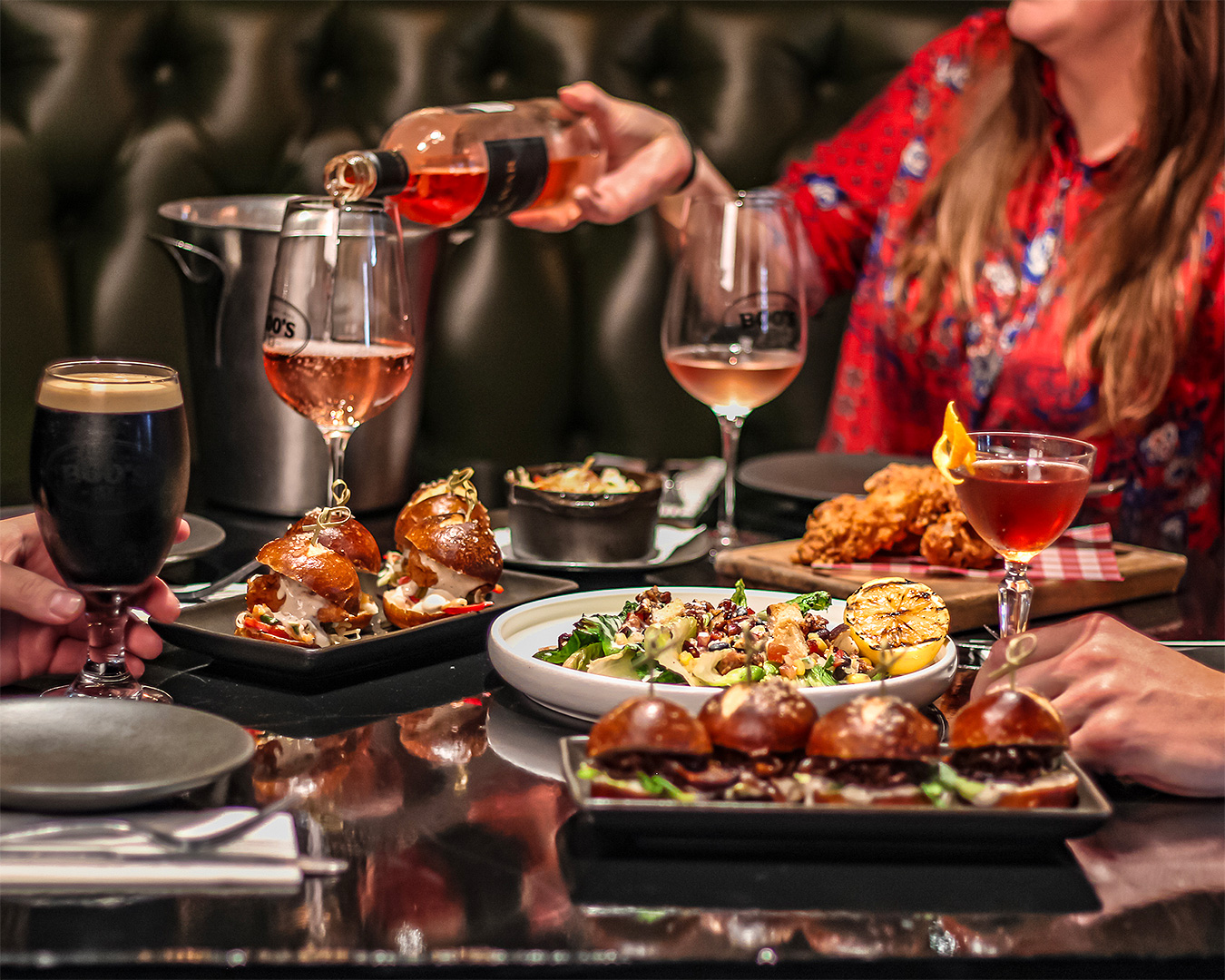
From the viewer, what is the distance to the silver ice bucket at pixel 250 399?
1481 millimetres

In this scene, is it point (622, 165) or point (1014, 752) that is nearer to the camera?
point (1014, 752)

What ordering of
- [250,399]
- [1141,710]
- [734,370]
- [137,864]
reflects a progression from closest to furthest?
[137,864], [1141,710], [734,370], [250,399]

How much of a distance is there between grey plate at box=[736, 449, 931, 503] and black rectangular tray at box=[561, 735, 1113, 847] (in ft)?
2.87

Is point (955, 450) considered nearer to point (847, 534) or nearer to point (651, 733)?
point (847, 534)

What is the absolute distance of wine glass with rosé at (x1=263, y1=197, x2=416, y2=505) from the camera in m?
1.18

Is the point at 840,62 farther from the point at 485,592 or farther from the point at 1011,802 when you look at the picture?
the point at 1011,802

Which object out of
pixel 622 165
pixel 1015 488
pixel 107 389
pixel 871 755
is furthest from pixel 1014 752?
pixel 622 165

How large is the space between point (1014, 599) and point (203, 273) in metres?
0.96

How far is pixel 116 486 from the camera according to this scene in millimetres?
856

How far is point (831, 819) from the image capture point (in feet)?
2.18

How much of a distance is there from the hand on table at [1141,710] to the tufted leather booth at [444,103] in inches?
67.9

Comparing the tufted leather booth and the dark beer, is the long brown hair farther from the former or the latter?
the dark beer

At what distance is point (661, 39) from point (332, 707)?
1.98m

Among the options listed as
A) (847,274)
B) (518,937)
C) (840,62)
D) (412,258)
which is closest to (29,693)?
(518,937)
